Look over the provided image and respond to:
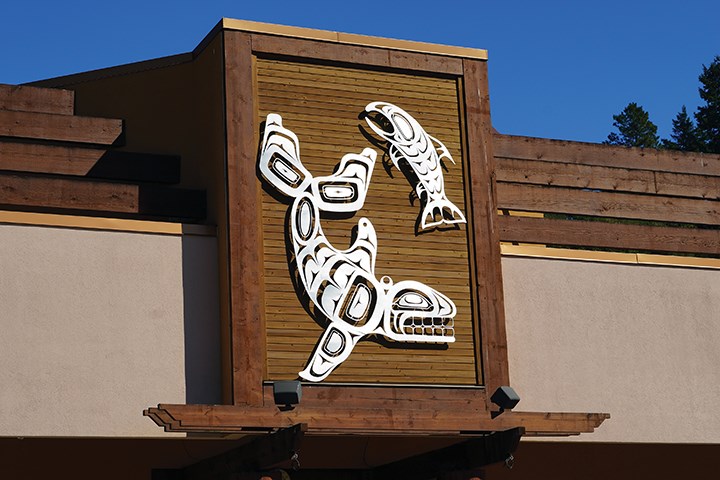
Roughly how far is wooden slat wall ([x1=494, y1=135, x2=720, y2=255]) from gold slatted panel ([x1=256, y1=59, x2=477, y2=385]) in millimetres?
1273

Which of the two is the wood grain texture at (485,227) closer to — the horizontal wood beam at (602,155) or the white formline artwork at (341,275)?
the white formline artwork at (341,275)

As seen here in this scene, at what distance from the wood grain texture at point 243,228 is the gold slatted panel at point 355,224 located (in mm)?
168

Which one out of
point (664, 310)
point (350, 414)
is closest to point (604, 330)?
point (664, 310)

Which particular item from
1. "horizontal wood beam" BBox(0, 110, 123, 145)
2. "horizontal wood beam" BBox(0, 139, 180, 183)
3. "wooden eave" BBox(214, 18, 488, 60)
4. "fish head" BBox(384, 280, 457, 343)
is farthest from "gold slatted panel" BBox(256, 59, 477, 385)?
"horizontal wood beam" BBox(0, 110, 123, 145)

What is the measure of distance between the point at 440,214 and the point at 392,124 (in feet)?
4.10

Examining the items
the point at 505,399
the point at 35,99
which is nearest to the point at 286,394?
the point at 505,399

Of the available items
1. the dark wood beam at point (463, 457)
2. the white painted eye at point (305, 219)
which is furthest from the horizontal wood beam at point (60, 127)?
the dark wood beam at point (463, 457)

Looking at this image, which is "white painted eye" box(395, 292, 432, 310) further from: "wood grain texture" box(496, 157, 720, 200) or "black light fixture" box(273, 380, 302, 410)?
"wood grain texture" box(496, 157, 720, 200)

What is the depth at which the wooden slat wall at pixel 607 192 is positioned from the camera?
53.6 feet

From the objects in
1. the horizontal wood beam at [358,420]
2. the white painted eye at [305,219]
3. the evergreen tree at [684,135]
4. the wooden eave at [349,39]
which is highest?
the evergreen tree at [684,135]

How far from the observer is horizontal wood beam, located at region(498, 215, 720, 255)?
52.6 feet

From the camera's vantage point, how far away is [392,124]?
1512 centimetres

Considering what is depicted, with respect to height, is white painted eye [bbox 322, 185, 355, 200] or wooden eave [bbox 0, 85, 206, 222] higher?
wooden eave [bbox 0, 85, 206, 222]

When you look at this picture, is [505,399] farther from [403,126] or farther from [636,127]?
[636,127]
